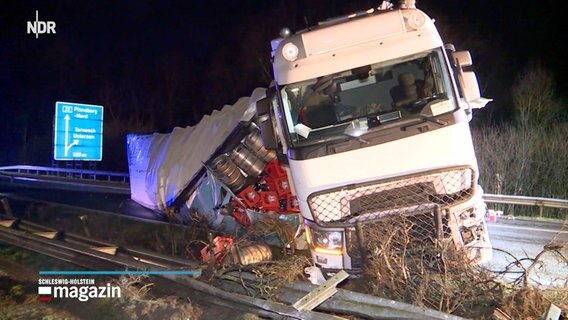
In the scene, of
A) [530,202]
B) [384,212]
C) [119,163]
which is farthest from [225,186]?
[119,163]

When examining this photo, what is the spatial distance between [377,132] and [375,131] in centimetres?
2

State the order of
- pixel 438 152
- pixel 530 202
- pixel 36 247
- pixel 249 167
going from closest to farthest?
pixel 438 152
pixel 36 247
pixel 249 167
pixel 530 202

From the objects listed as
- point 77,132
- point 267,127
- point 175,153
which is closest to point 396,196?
point 267,127

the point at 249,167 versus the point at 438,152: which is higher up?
the point at 249,167

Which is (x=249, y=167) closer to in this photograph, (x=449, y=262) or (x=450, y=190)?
(x=450, y=190)

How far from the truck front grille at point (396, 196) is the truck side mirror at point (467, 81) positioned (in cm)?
86

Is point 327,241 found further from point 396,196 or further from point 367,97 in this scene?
point 367,97

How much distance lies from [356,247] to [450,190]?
115cm

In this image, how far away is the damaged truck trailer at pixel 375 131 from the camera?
5.61m

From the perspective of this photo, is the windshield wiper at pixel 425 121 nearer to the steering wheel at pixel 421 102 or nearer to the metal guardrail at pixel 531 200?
the steering wheel at pixel 421 102

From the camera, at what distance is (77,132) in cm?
2081

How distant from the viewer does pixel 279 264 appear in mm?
5828

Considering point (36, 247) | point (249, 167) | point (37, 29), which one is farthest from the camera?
point (37, 29)

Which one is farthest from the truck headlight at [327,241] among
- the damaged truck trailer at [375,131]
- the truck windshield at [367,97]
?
the truck windshield at [367,97]
